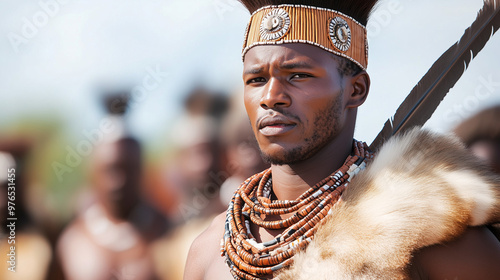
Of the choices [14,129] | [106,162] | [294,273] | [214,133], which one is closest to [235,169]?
[214,133]

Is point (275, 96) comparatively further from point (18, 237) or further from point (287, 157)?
point (18, 237)

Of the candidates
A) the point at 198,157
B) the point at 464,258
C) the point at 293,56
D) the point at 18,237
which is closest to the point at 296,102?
the point at 293,56

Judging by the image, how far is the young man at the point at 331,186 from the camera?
1940 mm

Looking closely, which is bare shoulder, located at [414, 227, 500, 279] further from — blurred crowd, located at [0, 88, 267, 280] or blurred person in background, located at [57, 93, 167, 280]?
blurred person in background, located at [57, 93, 167, 280]

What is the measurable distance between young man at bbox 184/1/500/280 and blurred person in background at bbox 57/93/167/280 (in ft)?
8.84

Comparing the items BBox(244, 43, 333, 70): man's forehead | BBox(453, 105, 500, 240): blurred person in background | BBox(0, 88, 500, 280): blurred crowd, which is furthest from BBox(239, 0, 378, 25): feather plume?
BBox(0, 88, 500, 280): blurred crowd

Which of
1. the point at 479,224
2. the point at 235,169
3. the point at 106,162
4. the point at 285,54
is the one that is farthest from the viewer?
the point at 106,162

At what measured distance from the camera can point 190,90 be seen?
18.4 feet

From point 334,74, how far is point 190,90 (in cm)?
346

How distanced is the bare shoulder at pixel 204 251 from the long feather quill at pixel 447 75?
96cm

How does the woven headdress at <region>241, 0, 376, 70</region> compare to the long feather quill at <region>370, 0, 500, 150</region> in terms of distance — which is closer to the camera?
the woven headdress at <region>241, 0, 376, 70</region>

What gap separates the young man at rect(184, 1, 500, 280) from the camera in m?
1.94

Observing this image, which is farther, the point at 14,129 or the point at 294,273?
the point at 14,129

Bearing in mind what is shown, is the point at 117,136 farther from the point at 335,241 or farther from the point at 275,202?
the point at 335,241
